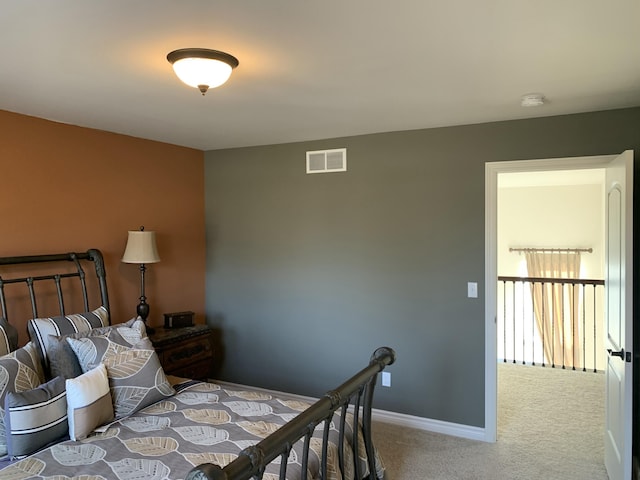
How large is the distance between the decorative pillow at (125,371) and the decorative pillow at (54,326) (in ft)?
0.61

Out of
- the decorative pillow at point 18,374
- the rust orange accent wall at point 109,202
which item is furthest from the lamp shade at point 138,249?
the decorative pillow at point 18,374

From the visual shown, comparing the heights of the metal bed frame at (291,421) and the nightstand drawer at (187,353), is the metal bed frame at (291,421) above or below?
above

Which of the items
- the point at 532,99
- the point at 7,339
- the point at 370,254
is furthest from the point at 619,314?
the point at 7,339

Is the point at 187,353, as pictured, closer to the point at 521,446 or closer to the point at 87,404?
the point at 87,404

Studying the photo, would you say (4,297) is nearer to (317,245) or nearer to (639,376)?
(317,245)

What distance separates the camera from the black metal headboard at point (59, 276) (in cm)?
297

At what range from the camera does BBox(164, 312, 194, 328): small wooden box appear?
409 centimetres

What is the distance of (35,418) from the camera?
216 centimetres

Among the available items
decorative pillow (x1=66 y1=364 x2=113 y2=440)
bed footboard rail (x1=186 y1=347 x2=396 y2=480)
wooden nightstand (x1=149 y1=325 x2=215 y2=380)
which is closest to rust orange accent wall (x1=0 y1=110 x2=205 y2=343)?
wooden nightstand (x1=149 y1=325 x2=215 y2=380)

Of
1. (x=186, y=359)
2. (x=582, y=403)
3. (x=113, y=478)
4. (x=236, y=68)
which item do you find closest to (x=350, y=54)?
(x=236, y=68)

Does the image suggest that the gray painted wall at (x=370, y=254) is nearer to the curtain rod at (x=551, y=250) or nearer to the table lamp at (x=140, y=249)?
the table lamp at (x=140, y=249)

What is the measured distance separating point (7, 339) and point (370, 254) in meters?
2.63

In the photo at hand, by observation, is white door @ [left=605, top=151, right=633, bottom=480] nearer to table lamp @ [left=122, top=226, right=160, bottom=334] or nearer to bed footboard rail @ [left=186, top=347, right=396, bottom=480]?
bed footboard rail @ [left=186, top=347, right=396, bottom=480]

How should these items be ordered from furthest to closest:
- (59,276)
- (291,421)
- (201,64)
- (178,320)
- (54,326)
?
1. (178,320)
2. (59,276)
3. (54,326)
4. (201,64)
5. (291,421)
